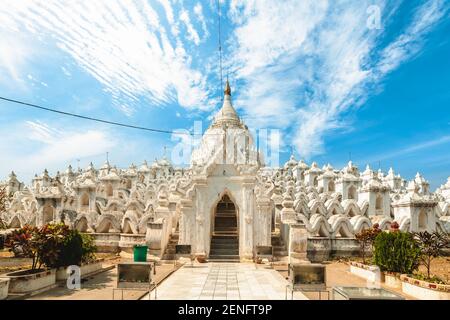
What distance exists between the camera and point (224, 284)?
13867 millimetres

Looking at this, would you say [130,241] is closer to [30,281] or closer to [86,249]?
[86,249]

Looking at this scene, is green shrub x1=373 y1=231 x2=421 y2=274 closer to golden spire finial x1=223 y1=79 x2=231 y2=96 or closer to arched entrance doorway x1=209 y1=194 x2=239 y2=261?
arched entrance doorway x1=209 y1=194 x2=239 y2=261

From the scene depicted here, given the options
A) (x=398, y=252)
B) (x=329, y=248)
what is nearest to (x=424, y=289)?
(x=398, y=252)

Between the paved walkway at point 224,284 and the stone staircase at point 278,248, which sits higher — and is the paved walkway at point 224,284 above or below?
below

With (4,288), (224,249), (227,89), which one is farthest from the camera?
(227,89)

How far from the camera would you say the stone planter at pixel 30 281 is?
11873 mm

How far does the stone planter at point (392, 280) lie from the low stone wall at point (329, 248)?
23.2 ft

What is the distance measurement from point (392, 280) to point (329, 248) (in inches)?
324

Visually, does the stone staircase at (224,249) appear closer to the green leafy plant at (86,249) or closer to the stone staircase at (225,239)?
the stone staircase at (225,239)

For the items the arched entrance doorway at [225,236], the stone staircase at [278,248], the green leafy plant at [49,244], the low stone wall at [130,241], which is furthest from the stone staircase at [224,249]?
the green leafy plant at [49,244]

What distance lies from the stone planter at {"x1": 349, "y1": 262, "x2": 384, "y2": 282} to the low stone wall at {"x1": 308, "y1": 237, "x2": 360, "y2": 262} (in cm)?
415

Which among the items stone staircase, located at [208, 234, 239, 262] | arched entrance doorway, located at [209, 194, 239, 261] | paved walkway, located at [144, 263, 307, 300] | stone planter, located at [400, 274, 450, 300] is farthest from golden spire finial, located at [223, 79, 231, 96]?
stone planter, located at [400, 274, 450, 300]
